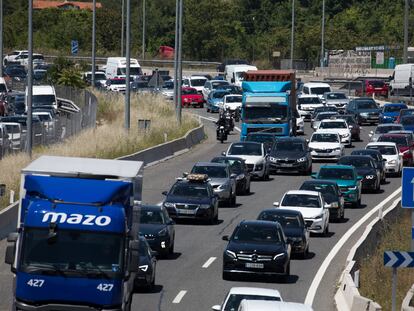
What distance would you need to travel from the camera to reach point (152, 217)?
32.2m

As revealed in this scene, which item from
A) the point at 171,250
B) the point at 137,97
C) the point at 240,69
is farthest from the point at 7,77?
the point at 171,250

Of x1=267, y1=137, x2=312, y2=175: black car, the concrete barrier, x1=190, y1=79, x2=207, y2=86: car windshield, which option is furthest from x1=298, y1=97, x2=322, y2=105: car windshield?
x1=267, y1=137, x2=312, y2=175: black car

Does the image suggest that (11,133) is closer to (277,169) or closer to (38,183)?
(277,169)

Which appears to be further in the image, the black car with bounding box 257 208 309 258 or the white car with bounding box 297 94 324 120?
the white car with bounding box 297 94 324 120

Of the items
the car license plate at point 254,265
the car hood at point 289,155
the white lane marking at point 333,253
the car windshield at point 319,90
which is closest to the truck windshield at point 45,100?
the car hood at point 289,155

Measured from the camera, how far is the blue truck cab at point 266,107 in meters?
56.6

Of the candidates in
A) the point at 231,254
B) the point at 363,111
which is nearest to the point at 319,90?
the point at 363,111

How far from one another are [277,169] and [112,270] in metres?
32.4

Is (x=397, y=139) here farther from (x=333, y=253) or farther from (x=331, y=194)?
(x=333, y=253)

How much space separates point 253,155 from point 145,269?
22871 mm

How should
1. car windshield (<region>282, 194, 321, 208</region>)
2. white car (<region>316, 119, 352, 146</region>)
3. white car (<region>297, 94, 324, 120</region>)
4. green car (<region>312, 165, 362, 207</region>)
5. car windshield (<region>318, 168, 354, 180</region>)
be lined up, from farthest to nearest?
white car (<region>297, 94, 324, 120</region>) → white car (<region>316, 119, 352, 146</region>) → car windshield (<region>318, 168, 354, 180</region>) → green car (<region>312, 165, 362, 207</region>) → car windshield (<region>282, 194, 321, 208</region>)

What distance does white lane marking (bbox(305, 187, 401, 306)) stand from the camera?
2836cm

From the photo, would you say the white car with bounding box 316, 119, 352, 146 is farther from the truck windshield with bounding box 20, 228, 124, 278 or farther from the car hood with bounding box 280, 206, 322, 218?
the truck windshield with bounding box 20, 228, 124, 278

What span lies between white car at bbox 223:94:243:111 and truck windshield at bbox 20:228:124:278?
55.4 metres
